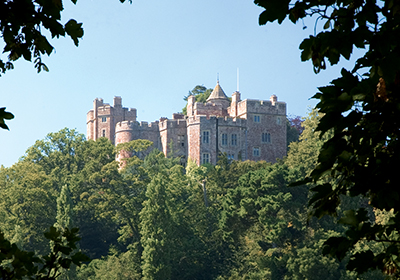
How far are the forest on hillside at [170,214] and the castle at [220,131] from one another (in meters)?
2.93

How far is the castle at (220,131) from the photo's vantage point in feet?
177

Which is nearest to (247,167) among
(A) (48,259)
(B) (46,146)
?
(B) (46,146)

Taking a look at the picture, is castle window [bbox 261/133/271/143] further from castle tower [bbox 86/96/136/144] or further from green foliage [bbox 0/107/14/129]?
green foliage [bbox 0/107/14/129]

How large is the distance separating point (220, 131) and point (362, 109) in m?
51.2

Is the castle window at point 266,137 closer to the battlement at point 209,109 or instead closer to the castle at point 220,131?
the castle at point 220,131

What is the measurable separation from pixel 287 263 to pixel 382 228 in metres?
33.9

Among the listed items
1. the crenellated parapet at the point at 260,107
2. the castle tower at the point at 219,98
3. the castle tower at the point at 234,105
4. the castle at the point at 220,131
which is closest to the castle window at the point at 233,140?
the castle at the point at 220,131

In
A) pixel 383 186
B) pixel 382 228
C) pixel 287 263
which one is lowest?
pixel 287 263

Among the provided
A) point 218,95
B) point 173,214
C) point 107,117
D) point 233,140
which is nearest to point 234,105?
point 218,95

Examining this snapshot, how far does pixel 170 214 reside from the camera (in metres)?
40.6

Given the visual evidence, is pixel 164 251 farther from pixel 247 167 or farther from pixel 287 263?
pixel 247 167

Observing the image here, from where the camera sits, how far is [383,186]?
2.88 meters

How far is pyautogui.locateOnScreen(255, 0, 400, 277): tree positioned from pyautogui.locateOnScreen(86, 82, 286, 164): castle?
1961 inches

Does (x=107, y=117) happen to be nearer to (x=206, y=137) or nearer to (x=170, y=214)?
(x=206, y=137)
